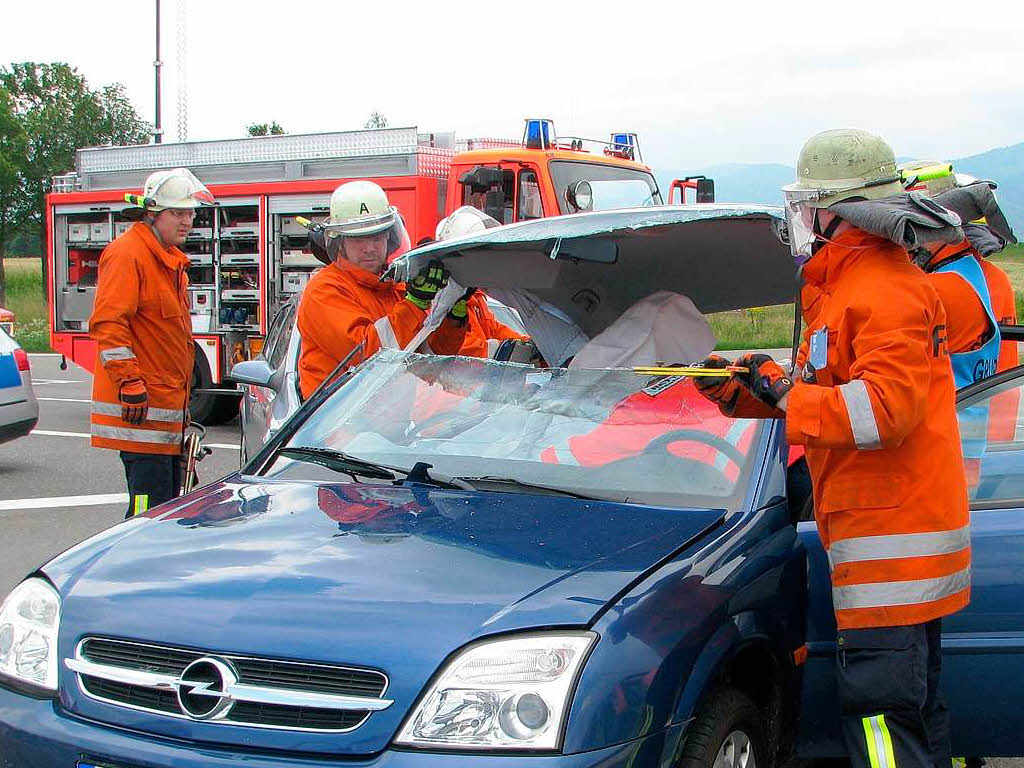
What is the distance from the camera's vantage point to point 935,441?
279 centimetres

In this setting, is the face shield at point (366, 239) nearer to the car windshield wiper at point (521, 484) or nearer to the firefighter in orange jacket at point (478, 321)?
the firefighter in orange jacket at point (478, 321)

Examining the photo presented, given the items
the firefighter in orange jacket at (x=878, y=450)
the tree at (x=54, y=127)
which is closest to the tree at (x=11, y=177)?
the tree at (x=54, y=127)

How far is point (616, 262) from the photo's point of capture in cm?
451

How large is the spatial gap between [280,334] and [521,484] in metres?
4.80

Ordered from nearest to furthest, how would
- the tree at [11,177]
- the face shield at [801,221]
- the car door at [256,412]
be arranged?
the face shield at [801,221] → the car door at [256,412] → the tree at [11,177]

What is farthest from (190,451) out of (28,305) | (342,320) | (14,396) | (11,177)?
(11,177)

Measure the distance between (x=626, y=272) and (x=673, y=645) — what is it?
2.57 metres

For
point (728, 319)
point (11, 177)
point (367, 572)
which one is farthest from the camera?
point (11, 177)

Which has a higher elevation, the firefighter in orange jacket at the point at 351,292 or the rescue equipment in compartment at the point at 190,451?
the firefighter in orange jacket at the point at 351,292

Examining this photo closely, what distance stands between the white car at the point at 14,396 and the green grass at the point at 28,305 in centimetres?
968

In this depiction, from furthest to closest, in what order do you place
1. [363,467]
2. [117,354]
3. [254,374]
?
1. [254,374]
2. [117,354]
3. [363,467]

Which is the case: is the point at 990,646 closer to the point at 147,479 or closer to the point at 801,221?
the point at 801,221

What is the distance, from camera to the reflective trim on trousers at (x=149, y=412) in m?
5.11

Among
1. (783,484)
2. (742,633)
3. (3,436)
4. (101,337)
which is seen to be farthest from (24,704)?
(3,436)
